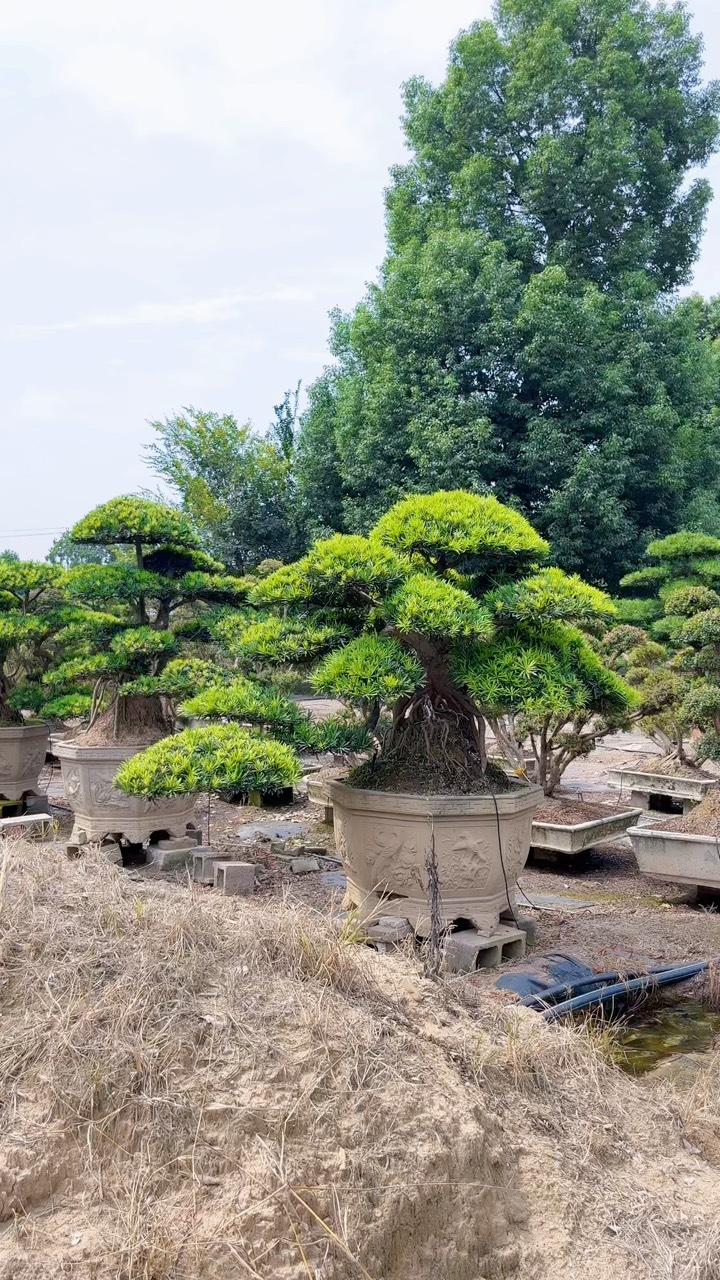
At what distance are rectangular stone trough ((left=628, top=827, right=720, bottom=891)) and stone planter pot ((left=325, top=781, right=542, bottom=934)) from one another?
47.3 inches

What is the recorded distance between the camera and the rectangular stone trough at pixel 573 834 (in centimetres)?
571

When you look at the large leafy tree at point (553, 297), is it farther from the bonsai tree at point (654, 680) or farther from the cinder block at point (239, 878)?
the cinder block at point (239, 878)

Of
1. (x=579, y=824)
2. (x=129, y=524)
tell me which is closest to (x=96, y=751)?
(x=129, y=524)

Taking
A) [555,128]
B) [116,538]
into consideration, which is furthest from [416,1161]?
[555,128]

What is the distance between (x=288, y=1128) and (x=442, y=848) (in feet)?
6.99

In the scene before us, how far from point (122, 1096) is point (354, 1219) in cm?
51

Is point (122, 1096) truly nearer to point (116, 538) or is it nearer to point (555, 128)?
point (116, 538)

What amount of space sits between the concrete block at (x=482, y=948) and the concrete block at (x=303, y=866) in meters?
1.57

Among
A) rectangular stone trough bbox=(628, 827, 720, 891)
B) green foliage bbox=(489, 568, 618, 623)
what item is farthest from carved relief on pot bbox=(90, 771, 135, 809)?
rectangular stone trough bbox=(628, 827, 720, 891)

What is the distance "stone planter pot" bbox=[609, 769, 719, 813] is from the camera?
21.8ft

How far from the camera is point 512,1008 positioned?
2.71m

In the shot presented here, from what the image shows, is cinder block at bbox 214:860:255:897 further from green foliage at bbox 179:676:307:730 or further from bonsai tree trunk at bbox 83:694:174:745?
bonsai tree trunk at bbox 83:694:174:745

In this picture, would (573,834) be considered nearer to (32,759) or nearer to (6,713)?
(32,759)

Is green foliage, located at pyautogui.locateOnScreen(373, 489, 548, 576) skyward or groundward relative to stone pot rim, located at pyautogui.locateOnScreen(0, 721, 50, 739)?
skyward
